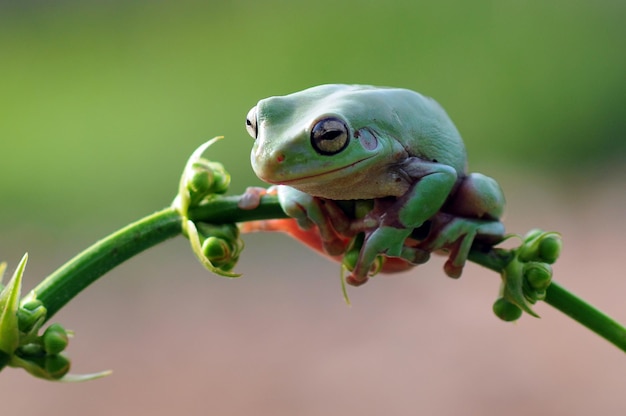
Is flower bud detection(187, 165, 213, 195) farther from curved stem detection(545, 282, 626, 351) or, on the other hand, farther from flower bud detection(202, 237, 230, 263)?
curved stem detection(545, 282, 626, 351)

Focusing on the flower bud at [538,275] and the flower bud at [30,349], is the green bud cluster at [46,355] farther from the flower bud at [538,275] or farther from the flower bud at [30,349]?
the flower bud at [538,275]

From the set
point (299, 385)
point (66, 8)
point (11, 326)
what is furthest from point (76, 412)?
point (66, 8)

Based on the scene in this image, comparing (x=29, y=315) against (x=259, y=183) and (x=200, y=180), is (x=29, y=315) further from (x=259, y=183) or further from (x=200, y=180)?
(x=259, y=183)

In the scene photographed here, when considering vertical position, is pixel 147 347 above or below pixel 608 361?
above

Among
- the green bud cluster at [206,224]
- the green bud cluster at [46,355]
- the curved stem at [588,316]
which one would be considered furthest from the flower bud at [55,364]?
the curved stem at [588,316]

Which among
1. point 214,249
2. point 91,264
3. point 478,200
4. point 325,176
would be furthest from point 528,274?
point 91,264

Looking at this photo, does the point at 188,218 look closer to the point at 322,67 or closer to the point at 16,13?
the point at 322,67
